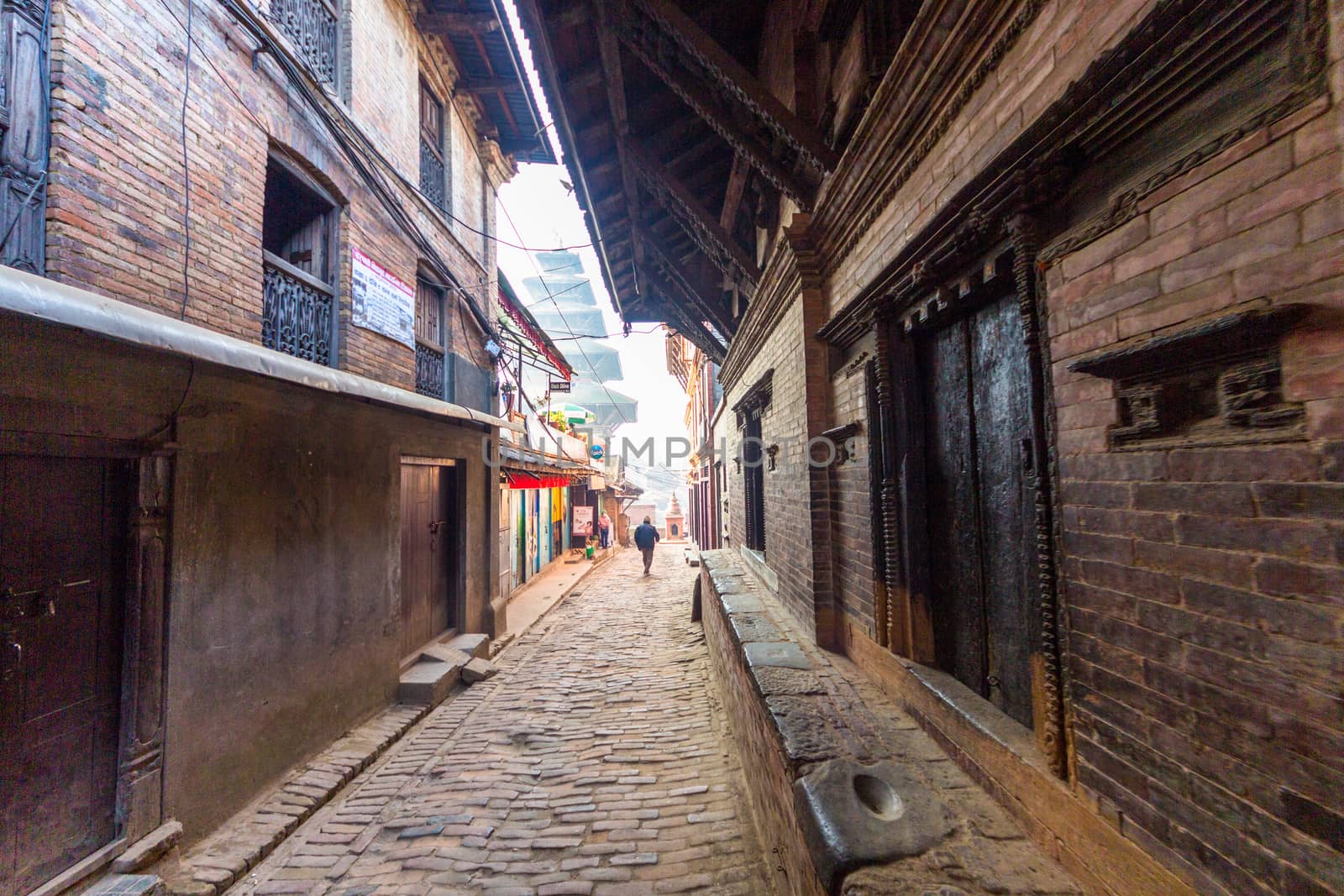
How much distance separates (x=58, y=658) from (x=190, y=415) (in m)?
1.50

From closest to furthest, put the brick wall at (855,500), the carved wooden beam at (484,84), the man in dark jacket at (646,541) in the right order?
the brick wall at (855,500)
the carved wooden beam at (484,84)
the man in dark jacket at (646,541)

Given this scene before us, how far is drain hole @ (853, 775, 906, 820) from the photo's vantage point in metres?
1.97

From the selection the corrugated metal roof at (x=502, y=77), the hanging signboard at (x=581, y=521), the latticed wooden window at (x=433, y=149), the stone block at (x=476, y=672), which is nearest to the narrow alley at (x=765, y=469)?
the stone block at (x=476, y=672)

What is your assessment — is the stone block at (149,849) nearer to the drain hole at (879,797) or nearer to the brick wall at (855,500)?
the drain hole at (879,797)

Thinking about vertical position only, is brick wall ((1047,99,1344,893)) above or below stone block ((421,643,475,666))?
above

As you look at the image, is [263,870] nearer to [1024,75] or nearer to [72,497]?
[72,497]

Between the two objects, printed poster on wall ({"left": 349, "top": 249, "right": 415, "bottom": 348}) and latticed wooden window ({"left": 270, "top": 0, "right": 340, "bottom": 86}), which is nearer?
latticed wooden window ({"left": 270, "top": 0, "right": 340, "bottom": 86})

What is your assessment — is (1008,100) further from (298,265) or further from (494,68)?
(494,68)

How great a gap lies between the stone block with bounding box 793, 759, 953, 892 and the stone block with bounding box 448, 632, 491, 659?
18.2 feet

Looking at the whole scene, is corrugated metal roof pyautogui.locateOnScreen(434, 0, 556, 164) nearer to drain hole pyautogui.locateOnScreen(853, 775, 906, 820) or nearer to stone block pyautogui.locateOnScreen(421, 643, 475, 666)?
stone block pyautogui.locateOnScreen(421, 643, 475, 666)

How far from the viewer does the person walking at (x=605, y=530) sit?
1933 centimetres

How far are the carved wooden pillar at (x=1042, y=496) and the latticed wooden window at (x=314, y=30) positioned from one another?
22.4 ft

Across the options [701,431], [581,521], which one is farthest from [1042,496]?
[581,521]

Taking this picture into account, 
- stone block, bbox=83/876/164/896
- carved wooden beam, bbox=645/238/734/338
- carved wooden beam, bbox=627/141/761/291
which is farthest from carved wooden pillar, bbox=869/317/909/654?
carved wooden beam, bbox=645/238/734/338
